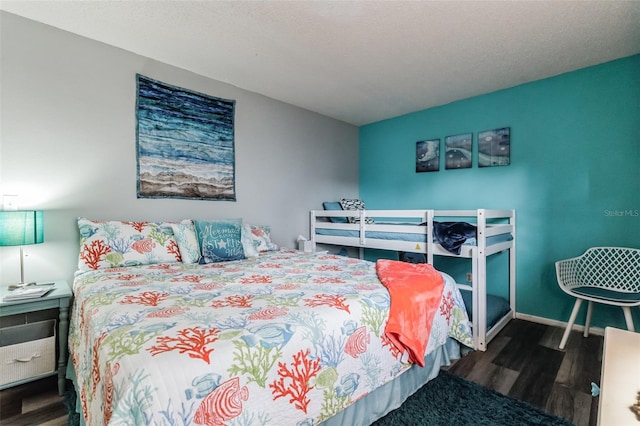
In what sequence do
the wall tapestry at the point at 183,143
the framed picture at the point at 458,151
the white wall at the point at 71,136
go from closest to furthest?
1. the white wall at the point at 71,136
2. the wall tapestry at the point at 183,143
3. the framed picture at the point at 458,151

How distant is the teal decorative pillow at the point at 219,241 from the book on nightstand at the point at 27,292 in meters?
0.93

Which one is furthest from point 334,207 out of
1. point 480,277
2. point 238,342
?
point 238,342

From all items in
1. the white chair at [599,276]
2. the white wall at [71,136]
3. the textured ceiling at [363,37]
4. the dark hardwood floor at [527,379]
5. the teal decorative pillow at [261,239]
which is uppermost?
the textured ceiling at [363,37]

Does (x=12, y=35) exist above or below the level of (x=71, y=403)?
above

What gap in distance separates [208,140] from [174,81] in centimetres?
59

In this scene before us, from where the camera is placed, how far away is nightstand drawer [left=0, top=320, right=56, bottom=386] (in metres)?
1.69

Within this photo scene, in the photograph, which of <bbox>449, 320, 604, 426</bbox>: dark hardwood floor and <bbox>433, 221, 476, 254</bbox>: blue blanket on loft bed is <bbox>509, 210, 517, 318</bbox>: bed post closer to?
<bbox>449, 320, 604, 426</bbox>: dark hardwood floor

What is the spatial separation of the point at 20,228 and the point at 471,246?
3145mm

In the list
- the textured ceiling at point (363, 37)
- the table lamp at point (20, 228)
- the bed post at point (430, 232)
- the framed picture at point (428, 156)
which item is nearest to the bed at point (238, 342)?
the table lamp at point (20, 228)

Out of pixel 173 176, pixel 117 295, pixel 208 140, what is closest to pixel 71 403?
pixel 117 295

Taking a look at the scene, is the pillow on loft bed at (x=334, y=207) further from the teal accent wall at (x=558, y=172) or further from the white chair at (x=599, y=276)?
the white chair at (x=599, y=276)

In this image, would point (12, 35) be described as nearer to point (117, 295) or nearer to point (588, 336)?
point (117, 295)

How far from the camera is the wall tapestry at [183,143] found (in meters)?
2.61

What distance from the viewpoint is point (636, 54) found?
2.50 m
